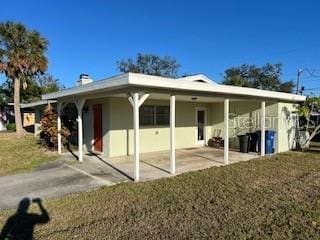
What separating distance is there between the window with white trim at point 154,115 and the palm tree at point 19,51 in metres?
12.0

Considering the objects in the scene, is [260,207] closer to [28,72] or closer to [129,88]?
[129,88]

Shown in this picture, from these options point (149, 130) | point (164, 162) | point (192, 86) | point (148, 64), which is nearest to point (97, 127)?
point (149, 130)

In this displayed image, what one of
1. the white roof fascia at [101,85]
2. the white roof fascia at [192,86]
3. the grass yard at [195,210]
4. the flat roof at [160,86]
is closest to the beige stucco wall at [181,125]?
the white roof fascia at [192,86]

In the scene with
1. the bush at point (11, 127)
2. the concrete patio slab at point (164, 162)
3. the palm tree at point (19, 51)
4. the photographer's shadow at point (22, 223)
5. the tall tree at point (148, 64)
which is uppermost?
the tall tree at point (148, 64)

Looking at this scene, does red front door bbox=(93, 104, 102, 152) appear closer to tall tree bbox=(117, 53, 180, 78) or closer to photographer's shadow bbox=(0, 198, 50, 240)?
photographer's shadow bbox=(0, 198, 50, 240)

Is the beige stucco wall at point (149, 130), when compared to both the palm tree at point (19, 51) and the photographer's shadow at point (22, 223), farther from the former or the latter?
the palm tree at point (19, 51)

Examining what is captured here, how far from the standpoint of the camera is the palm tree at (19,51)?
2008cm

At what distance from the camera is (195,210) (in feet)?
17.8

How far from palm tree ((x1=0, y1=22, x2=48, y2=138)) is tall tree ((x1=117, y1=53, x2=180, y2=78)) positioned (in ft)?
89.4

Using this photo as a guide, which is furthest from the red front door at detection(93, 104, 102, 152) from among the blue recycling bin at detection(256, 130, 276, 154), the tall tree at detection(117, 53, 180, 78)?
the tall tree at detection(117, 53, 180, 78)

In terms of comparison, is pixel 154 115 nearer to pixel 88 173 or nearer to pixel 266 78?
pixel 88 173

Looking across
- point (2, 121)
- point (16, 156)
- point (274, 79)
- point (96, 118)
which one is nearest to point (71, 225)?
point (96, 118)

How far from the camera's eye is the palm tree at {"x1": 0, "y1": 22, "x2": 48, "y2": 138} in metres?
20.1

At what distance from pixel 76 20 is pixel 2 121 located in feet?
65.3
